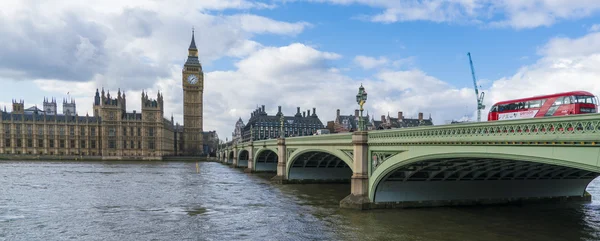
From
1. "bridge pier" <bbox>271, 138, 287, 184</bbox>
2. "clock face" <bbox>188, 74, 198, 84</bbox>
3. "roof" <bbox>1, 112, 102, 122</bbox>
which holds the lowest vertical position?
"bridge pier" <bbox>271, 138, 287, 184</bbox>

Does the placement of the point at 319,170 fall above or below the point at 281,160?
below

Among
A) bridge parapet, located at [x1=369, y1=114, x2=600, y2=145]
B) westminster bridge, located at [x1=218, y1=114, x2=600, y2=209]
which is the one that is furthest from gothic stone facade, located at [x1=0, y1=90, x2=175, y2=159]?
bridge parapet, located at [x1=369, y1=114, x2=600, y2=145]

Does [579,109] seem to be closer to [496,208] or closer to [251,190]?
[496,208]

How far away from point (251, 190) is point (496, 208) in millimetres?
24412

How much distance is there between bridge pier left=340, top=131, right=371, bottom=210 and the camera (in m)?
30.1

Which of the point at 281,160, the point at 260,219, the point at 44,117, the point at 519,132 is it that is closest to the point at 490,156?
the point at 519,132

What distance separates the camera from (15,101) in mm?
138375

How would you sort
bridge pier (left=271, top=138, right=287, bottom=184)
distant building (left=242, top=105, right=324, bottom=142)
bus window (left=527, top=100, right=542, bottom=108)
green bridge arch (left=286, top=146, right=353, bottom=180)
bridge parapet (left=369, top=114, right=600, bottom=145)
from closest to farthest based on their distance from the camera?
bridge parapet (left=369, top=114, right=600, bottom=145), bus window (left=527, top=100, right=542, bottom=108), green bridge arch (left=286, top=146, right=353, bottom=180), bridge pier (left=271, top=138, right=287, bottom=184), distant building (left=242, top=105, right=324, bottom=142)

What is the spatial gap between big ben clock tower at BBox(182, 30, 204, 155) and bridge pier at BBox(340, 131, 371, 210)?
13430cm

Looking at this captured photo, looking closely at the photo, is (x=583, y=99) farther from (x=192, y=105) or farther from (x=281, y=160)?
(x=192, y=105)

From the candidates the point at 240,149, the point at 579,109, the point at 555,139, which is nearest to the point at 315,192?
the point at 579,109

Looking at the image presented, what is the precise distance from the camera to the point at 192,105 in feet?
531

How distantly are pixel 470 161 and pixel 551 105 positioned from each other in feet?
20.5

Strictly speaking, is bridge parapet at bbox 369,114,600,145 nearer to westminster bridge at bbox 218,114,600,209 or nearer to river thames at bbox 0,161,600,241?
westminster bridge at bbox 218,114,600,209
